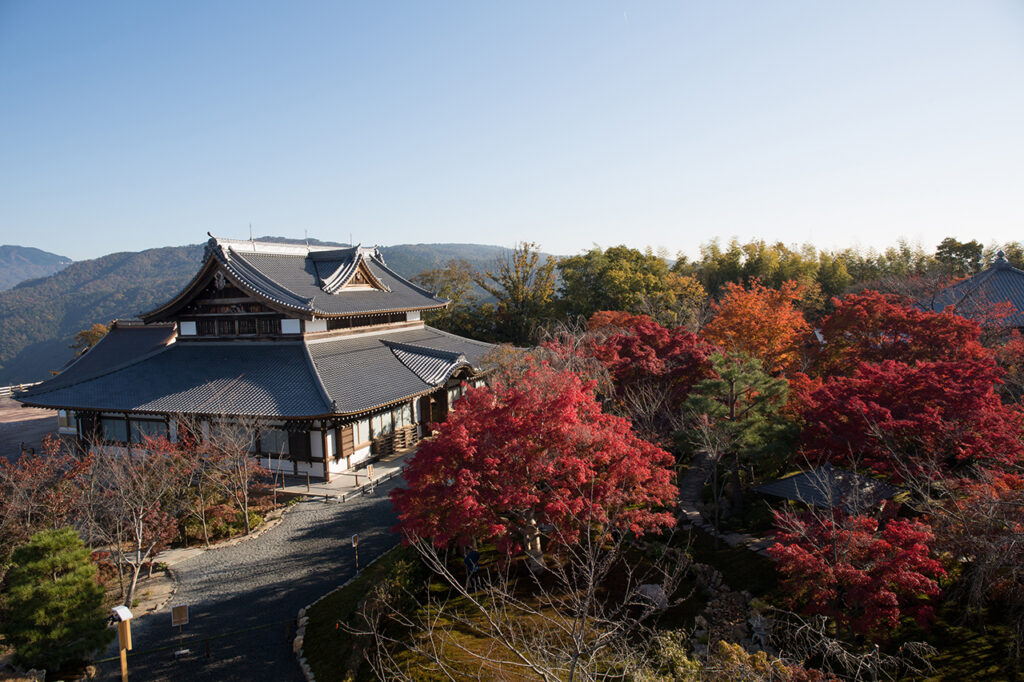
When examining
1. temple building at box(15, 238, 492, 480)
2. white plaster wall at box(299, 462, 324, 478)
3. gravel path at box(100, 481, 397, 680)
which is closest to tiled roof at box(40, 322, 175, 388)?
temple building at box(15, 238, 492, 480)

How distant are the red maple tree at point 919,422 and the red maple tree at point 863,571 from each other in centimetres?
181

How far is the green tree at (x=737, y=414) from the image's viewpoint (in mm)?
12516

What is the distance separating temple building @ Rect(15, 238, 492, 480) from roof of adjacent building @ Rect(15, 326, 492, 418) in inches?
1.9

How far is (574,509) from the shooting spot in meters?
9.67

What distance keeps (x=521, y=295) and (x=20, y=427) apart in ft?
90.9

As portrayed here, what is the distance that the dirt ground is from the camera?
24.8m

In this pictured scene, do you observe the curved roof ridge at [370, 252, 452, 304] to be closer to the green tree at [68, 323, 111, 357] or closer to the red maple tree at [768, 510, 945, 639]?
the green tree at [68, 323, 111, 357]

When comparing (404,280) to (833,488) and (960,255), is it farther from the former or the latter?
(960,255)

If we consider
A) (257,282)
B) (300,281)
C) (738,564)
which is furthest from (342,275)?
(738,564)

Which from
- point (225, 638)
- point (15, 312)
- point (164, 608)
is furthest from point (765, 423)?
point (15, 312)

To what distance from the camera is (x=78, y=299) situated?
112438mm

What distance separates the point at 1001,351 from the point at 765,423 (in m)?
9.98

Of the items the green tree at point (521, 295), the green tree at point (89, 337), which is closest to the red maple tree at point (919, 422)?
the green tree at point (521, 295)

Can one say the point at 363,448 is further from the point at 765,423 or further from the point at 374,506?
the point at 765,423
